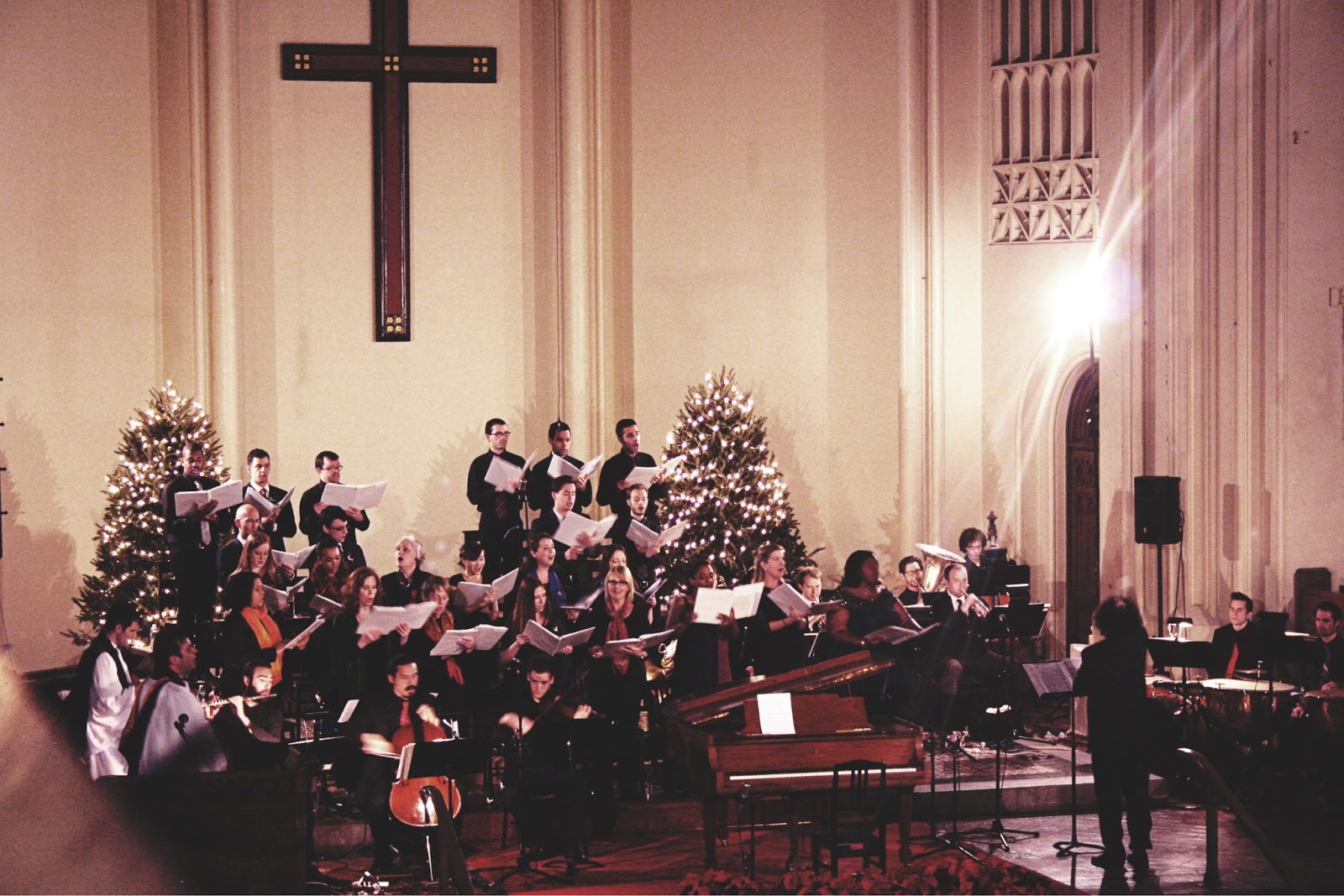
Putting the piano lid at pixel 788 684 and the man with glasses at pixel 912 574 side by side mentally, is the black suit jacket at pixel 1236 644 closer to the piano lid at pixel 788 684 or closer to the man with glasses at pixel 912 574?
the man with glasses at pixel 912 574

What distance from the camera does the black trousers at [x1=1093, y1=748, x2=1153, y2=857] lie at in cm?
907

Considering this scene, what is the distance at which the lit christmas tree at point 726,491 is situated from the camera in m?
13.5

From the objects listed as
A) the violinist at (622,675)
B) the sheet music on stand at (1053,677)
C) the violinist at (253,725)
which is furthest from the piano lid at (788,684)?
the violinist at (253,725)

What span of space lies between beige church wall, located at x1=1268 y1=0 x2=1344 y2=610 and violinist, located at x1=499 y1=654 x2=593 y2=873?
18.5 ft

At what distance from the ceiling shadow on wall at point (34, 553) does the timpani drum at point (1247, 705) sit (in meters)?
9.82

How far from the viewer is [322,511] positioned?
12250 millimetres

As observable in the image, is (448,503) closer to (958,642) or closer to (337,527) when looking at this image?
(337,527)

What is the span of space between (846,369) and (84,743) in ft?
27.2

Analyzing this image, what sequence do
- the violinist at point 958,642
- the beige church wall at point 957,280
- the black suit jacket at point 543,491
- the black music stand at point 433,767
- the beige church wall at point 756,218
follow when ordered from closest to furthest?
1. the black music stand at point 433,767
2. the violinist at point 958,642
3. the black suit jacket at point 543,491
4. the beige church wall at point 957,280
5. the beige church wall at point 756,218

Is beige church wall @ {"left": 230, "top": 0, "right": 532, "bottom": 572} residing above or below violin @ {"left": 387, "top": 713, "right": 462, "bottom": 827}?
above

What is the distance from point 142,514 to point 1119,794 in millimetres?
8446

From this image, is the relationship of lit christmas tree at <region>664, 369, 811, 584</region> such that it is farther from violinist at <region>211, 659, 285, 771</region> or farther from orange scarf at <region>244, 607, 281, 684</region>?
violinist at <region>211, 659, 285, 771</region>

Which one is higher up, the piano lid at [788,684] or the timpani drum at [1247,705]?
the piano lid at [788,684]

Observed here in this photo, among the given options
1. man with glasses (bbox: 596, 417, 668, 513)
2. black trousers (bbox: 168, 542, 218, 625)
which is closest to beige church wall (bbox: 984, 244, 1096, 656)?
man with glasses (bbox: 596, 417, 668, 513)
